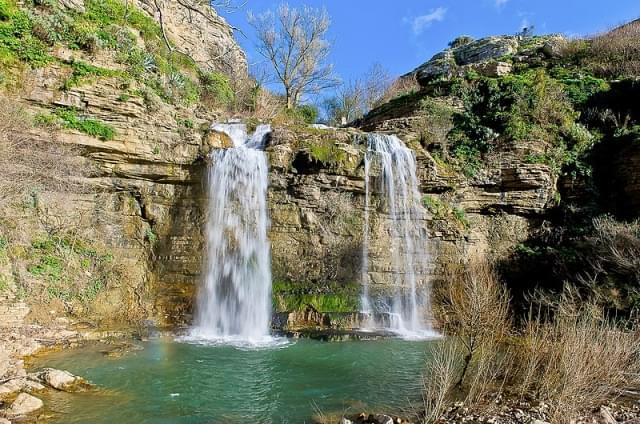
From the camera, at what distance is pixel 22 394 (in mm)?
5973

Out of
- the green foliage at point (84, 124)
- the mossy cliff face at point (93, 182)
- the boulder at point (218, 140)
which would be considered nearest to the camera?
the mossy cliff face at point (93, 182)

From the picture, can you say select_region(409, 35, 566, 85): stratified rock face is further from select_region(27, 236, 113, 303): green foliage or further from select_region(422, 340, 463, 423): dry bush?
→ select_region(422, 340, 463, 423): dry bush

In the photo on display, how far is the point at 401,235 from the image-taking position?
13.8 metres

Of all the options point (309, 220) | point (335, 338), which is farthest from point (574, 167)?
point (335, 338)

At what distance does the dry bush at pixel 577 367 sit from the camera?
5.21 m

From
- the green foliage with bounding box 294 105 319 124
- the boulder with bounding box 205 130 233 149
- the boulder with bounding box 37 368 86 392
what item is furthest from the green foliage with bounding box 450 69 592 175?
the boulder with bounding box 37 368 86 392

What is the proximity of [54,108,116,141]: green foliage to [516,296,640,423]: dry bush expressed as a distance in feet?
38.2

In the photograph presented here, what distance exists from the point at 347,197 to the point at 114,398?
8.89m

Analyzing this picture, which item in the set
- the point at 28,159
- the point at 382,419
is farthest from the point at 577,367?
the point at 28,159

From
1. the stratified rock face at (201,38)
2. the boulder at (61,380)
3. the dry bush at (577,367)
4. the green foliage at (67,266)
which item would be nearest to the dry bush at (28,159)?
the green foliage at (67,266)

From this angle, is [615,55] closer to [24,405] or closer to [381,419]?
[381,419]

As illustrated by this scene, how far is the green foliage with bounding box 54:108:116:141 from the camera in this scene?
11.9m

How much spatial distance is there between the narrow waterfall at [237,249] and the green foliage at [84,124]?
10.1ft

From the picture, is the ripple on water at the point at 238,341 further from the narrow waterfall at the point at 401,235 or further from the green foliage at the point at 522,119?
the green foliage at the point at 522,119
